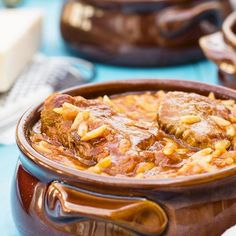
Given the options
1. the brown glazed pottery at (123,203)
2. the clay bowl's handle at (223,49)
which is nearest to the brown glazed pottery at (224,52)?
the clay bowl's handle at (223,49)

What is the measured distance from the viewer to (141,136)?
905 mm

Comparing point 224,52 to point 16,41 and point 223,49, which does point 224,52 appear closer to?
point 223,49

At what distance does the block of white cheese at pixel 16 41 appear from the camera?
1601 millimetres

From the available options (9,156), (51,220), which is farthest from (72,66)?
(51,220)

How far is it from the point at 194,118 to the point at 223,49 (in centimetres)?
49

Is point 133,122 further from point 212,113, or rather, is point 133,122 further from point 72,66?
point 72,66

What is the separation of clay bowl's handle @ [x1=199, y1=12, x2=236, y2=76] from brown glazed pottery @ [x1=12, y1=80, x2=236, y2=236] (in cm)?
58

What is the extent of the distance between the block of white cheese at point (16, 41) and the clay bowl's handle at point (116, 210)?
85cm

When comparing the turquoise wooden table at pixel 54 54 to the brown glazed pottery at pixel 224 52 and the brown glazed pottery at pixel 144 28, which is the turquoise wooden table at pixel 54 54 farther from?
the brown glazed pottery at pixel 224 52

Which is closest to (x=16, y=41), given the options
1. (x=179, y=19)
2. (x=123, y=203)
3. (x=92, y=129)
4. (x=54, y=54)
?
(x=54, y=54)

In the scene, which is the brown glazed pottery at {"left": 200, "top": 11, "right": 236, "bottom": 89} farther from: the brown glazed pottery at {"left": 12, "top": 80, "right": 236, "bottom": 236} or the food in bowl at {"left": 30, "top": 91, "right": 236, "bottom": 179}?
the brown glazed pottery at {"left": 12, "top": 80, "right": 236, "bottom": 236}

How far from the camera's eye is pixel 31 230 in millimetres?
879

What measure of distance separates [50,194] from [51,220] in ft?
0.13

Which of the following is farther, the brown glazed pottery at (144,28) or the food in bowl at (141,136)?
the brown glazed pottery at (144,28)
